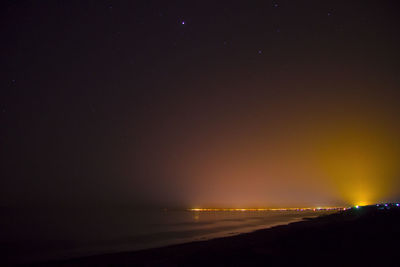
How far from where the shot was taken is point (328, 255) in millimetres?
10391

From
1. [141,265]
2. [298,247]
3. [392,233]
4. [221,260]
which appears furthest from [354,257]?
[141,265]

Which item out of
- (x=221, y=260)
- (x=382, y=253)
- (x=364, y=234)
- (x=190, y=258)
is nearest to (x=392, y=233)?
(x=364, y=234)

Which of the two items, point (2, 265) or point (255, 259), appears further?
point (2, 265)

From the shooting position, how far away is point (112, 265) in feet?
43.1

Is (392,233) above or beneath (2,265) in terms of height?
above

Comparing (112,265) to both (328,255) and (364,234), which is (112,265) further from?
(364,234)

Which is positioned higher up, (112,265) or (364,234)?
(364,234)

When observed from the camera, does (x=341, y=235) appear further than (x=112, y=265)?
A: Yes

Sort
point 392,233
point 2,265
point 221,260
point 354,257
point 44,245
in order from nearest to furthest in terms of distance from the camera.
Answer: point 354,257
point 221,260
point 392,233
point 2,265
point 44,245

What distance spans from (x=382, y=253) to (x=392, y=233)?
516cm

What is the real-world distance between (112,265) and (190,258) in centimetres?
384

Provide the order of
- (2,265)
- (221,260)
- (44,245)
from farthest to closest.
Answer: (44,245)
(2,265)
(221,260)

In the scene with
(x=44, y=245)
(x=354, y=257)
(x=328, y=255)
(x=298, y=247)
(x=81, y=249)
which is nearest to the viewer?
(x=354, y=257)

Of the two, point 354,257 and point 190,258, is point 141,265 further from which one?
point 354,257
